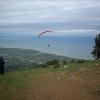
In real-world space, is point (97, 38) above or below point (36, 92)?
above

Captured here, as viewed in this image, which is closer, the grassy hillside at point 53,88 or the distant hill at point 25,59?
the grassy hillside at point 53,88

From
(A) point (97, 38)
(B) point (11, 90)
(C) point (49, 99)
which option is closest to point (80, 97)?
(C) point (49, 99)

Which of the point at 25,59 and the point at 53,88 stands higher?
the point at 53,88

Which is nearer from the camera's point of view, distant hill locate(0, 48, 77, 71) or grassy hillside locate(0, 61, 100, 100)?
grassy hillside locate(0, 61, 100, 100)

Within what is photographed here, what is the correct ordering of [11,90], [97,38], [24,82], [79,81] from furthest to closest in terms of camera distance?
1. [97,38]
2. [24,82]
3. [79,81]
4. [11,90]

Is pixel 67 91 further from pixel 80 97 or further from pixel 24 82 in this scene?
pixel 24 82

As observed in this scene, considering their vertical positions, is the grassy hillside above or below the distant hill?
above

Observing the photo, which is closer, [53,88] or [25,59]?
[53,88]

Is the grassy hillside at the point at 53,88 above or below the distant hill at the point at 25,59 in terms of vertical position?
above

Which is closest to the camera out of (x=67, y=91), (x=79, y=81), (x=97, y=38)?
(x=67, y=91)

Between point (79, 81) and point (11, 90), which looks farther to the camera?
point (79, 81)
